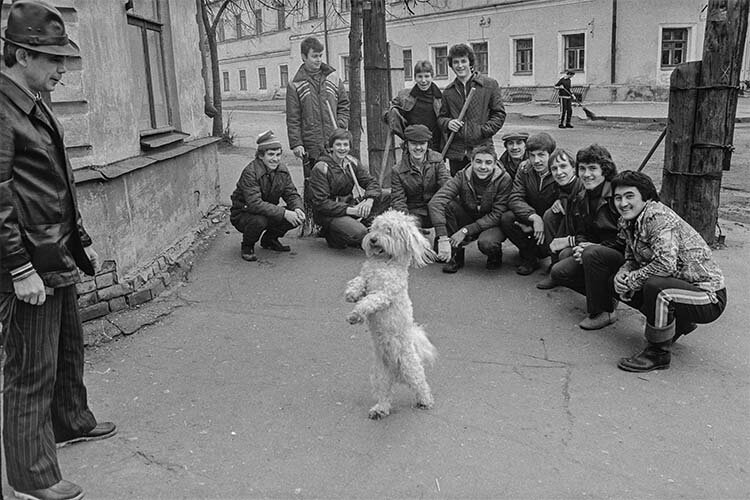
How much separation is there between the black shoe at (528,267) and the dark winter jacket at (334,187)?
1.82 meters

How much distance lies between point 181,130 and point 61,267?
196 inches

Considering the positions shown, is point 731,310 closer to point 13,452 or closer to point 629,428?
point 629,428

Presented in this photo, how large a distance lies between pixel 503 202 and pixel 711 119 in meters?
2.27

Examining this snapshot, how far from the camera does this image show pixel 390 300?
4.04 meters

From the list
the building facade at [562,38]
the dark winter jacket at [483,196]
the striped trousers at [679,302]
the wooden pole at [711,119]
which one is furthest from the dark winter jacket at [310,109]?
the building facade at [562,38]

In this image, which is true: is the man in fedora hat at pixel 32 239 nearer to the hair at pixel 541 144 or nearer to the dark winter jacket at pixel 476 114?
the hair at pixel 541 144

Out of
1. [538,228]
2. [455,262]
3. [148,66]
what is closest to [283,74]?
[148,66]

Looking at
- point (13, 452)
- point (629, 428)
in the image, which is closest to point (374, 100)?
point (629, 428)

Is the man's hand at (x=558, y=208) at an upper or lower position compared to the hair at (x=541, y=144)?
lower

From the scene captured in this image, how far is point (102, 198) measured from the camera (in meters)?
5.65

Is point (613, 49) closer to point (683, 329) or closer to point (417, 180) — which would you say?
point (417, 180)

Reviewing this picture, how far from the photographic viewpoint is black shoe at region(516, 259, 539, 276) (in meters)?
→ 6.98

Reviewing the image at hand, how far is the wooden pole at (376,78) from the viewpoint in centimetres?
824

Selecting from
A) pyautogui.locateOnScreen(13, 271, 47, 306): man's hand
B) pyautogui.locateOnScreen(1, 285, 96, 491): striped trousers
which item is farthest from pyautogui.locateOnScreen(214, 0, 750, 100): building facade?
pyautogui.locateOnScreen(13, 271, 47, 306): man's hand
